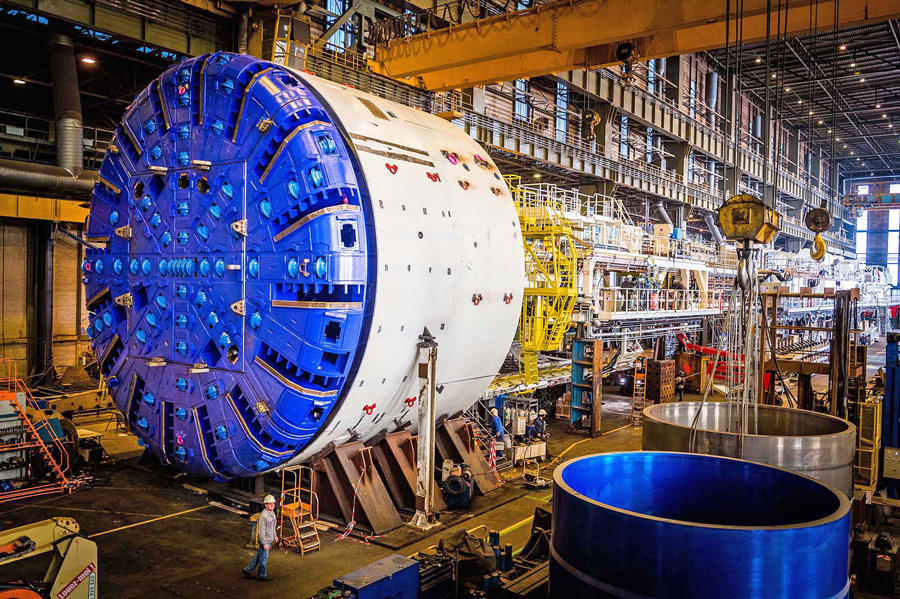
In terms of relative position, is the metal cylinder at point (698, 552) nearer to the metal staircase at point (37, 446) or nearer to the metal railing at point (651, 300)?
the metal staircase at point (37, 446)

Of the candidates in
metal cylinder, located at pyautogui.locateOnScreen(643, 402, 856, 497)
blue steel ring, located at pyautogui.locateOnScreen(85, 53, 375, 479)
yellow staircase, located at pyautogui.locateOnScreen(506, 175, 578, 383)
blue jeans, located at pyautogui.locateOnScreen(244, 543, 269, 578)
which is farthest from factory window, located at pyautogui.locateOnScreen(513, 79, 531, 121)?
blue jeans, located at pyautogui.locateOnScreen(244, 543, 269, 578)

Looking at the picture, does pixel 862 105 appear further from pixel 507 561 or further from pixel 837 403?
pixel 507 561

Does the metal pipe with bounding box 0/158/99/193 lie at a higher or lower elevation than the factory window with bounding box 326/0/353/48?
lower

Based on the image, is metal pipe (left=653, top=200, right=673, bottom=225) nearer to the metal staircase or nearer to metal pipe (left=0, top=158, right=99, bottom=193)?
metal pipe (left=0, top=158, right=99, bottom=193)

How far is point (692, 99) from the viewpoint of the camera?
3634 centimetres

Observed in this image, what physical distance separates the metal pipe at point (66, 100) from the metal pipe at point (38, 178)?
227 millimetres

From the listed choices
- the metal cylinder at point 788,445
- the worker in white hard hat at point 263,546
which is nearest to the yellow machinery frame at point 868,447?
the metal cylinder at point 788,445

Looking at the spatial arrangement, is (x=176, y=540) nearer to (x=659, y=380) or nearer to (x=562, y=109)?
(x=659, y=380)

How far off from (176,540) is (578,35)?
11.7 m

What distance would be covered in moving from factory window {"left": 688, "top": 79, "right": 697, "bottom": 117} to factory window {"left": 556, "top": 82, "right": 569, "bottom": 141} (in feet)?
30.1

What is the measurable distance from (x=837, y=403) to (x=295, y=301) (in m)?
10.2

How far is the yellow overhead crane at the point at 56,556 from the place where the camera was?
579 cm

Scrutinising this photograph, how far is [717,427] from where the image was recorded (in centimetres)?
980

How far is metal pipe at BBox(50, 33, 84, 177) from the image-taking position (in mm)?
15922
